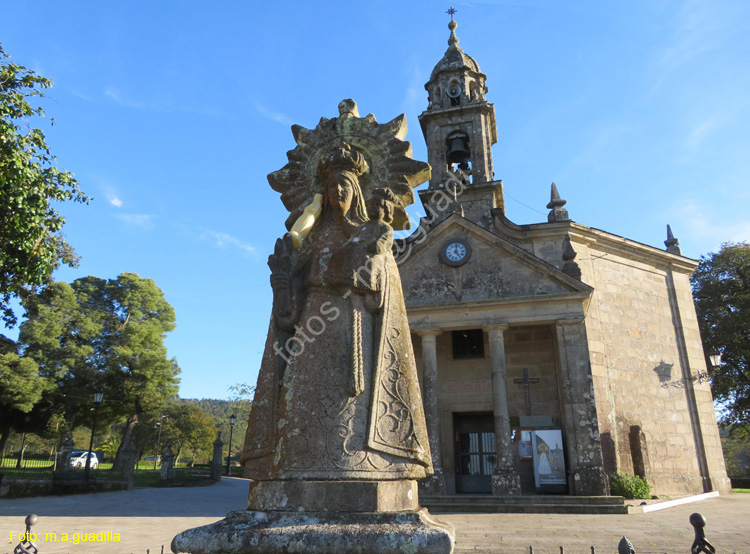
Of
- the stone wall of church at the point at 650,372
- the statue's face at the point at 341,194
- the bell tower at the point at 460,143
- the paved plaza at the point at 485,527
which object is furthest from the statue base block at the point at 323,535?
the bell tower at the point at 460,143

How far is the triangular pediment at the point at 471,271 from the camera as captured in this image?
59.2 ft

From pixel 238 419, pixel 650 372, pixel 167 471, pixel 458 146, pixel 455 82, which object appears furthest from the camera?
pixel 238 419

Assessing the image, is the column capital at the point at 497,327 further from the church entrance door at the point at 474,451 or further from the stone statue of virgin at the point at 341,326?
the stone statue of virgin at the point at 341,326

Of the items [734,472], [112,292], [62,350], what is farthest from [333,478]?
[734,472]

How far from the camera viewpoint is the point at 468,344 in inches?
801

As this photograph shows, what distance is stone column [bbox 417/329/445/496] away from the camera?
15.9 m

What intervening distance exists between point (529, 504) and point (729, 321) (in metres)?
19.5

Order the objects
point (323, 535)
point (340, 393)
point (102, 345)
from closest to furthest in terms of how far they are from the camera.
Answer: point (323, 535) → point (340, 393) → point (102, 345)

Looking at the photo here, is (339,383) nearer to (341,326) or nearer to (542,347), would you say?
(341,326)

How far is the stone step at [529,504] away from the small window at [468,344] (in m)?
6.18

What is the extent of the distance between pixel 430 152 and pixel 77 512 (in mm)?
19477

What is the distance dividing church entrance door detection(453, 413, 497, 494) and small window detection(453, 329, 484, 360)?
2.28 meters

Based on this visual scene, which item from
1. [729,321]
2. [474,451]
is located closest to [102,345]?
Answer: [474,451]

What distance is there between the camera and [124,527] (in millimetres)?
10500
